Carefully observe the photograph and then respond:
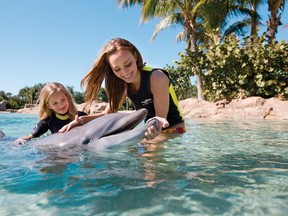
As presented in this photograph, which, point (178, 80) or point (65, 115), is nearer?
point (65, 115)

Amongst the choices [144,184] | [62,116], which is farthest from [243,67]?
[144,184]

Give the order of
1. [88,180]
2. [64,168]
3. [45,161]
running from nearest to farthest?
[88,180] → [64,168] → [45,161]

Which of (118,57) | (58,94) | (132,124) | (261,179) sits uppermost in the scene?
(118,57)

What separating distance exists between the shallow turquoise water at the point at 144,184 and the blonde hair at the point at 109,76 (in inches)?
30.3

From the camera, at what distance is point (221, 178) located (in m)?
1.93

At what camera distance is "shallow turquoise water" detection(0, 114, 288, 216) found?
1421 mm

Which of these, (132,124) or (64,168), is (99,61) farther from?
(64,168)

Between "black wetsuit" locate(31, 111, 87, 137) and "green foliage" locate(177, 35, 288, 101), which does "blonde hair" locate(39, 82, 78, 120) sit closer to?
"black wetsuit" locate(31, 111, 87, 137)

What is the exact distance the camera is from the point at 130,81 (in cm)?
302

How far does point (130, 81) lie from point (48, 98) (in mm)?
1251

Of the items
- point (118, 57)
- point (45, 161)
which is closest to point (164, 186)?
point (45, 161)

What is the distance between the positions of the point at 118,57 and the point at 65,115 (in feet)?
4.51

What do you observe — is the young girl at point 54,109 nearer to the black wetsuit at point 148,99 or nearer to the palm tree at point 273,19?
the black wetsuit at point 148,99

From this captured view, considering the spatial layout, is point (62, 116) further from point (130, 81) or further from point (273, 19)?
point (273, 19)
